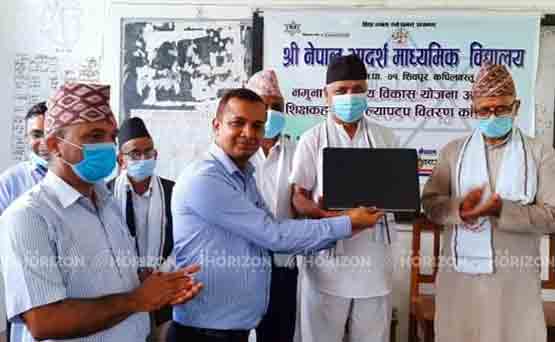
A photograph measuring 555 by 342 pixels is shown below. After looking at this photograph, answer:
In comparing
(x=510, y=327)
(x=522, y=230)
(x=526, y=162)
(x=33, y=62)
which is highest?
(x=33, y=62)

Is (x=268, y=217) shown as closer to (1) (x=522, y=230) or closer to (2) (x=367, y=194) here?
(2) (x=367, y=194)

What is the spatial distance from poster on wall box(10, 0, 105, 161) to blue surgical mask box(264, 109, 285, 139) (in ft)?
5.94

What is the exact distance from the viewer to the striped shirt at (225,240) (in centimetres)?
176

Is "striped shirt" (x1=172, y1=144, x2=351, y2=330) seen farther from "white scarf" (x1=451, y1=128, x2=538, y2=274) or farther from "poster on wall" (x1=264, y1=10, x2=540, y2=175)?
"poster on wall" (x1=264, y1=10, x2=540, y2=175)

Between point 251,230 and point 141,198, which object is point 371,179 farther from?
point 141,198

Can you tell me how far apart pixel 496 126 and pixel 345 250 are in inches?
31.5

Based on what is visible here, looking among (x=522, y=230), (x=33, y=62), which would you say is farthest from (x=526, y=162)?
(x=33, y=62)

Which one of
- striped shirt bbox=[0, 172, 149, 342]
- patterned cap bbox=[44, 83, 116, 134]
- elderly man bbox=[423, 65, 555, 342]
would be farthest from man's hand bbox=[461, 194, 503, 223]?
patterned cap bbox=[44, 83, 116, 134]

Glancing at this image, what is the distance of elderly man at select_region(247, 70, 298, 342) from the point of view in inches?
96.3

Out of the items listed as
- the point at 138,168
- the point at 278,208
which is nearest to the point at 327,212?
the point at 278,208

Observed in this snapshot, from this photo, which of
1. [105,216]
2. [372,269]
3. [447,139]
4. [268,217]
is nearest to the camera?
[105,216]

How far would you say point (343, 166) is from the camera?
204cm

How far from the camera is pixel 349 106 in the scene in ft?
7.28

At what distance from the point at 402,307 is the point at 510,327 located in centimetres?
151
